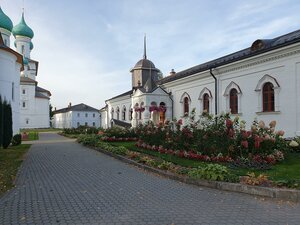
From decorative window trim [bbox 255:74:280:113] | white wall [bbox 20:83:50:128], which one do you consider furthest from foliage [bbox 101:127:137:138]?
white wall [bbox 20:83:50:128]

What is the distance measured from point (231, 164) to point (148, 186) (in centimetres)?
319

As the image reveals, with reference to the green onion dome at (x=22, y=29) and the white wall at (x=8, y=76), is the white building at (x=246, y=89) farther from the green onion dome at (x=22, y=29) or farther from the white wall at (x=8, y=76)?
the green onion dome at (x=22, y=29)

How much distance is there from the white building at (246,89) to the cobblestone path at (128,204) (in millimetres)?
11106

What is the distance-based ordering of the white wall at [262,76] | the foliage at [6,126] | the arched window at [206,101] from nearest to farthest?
the white wall at [262,76]
the foliage at [6,126]
the arched window at [206,101]

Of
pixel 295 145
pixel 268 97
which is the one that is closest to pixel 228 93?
pixel 268 97

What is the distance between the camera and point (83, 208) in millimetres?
6016

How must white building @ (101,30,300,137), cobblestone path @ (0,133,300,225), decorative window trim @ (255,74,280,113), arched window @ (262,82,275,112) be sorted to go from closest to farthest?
1. cobblestone path @ (0,133,300,225)
2. white building @ (101,30,300,137)
3. decorative window trim @ (255,74,280,113)
4. arched window @ (262,82,275,112)

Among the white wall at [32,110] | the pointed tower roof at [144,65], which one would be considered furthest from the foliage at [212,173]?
the white wall at [32,110]

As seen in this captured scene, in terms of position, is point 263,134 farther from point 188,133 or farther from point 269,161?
point 188,133

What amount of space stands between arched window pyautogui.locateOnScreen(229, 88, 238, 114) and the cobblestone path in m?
13.3

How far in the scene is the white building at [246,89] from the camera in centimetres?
1673

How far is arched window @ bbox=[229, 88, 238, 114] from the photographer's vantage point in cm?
2109

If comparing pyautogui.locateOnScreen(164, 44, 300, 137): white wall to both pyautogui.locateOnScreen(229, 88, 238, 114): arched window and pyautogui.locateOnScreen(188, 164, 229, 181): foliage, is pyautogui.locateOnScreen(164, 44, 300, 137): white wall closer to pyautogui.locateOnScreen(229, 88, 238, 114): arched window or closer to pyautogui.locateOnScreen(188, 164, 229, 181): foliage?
pyautogui.locateOnScreen(229, 88, 238, 114): arched window

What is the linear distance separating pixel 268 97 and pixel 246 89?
1.89m
